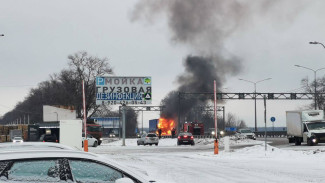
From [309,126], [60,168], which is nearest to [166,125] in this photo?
[309,126]

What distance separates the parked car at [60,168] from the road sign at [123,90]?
171 ft

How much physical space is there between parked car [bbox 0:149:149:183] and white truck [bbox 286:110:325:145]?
3828 centimetres

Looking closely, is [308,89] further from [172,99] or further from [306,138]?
[306,138]

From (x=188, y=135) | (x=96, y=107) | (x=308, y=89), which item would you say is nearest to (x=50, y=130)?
(x=188, y=135)

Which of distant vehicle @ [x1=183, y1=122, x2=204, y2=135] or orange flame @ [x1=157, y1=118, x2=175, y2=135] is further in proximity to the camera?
orange flame @ [x1=157, y1=118, x2=175, y2=135]

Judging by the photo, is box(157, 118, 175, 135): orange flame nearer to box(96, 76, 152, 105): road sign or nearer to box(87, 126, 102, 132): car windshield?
box(87, 126, 102, 132): car windshield

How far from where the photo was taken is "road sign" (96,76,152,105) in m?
58.0

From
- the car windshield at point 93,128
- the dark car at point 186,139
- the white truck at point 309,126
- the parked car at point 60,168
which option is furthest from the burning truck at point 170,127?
the parked car at point 60,168

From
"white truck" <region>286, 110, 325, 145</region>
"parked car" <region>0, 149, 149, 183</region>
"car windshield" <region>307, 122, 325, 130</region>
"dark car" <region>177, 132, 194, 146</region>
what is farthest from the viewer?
"dark car" <region>177, 132, 194, 146</region>

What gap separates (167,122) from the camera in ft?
319

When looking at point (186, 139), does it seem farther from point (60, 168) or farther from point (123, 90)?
point (60, 168)

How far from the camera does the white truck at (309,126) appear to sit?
42.4m

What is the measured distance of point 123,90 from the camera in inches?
2302

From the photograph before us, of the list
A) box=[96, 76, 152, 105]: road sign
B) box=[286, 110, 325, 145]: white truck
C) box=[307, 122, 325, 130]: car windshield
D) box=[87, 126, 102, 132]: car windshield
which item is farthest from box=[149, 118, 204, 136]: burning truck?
box=[307, 122, 325, 130]: car windshield
